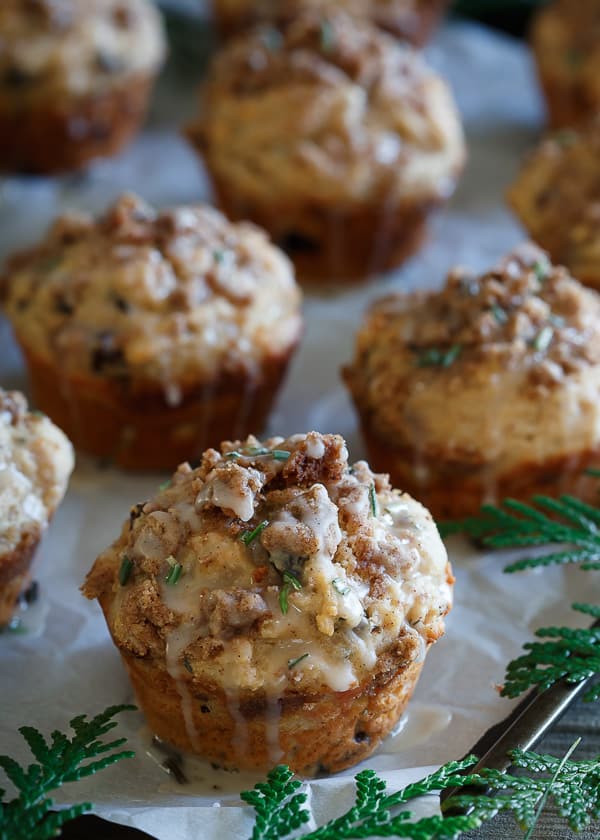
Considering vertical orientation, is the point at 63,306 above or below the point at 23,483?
below

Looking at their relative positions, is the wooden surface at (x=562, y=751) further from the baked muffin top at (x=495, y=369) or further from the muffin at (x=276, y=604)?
the baked muffin top at (x=495, y=369)

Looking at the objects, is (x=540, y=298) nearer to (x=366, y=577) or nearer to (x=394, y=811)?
(x=366, y=577)

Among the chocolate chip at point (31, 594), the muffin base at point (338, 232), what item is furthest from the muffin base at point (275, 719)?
the muffin base at point (338, 232)

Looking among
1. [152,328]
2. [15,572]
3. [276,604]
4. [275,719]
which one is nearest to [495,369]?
[152,328]

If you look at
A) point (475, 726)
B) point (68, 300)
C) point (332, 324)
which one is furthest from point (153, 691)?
point (332, 324)

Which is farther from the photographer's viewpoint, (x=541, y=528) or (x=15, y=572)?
(x=541, y=528)

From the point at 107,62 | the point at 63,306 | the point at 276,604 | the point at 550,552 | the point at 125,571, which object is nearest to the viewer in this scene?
the point at 276,604

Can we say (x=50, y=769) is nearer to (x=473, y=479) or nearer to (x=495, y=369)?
(x=473, y=479)
